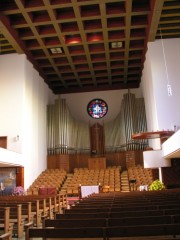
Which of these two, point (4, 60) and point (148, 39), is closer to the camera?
point (148, 39)

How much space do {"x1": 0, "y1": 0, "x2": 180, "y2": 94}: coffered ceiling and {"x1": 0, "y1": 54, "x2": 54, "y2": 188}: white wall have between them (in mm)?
760

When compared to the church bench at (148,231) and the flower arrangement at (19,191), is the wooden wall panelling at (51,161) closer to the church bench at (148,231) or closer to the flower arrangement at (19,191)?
the flower arrangement at (19,191)

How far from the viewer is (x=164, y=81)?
13430 millimetres

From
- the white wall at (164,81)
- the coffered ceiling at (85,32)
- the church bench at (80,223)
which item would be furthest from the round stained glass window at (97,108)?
the church bench at (80,223)

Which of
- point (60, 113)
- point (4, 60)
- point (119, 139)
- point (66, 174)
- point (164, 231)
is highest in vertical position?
point (4, 60)

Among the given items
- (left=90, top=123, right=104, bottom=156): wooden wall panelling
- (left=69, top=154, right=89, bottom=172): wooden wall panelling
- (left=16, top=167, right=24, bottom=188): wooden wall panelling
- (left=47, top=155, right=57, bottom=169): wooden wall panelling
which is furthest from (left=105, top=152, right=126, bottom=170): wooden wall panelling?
(left=16, top=167, right=24, bottom=188): wooden wall panelling

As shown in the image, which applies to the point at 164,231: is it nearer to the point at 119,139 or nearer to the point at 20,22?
the point at 20,22

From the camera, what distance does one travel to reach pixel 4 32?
12.6 m

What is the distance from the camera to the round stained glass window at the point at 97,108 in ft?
66.2

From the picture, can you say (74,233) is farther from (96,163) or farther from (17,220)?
(96,163)

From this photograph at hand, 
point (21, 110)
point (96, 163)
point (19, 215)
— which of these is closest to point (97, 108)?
point (96, 163)

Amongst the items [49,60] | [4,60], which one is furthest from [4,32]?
[49,60]

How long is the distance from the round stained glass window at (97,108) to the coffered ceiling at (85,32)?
7.76 feet

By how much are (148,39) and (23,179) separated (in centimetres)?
873
